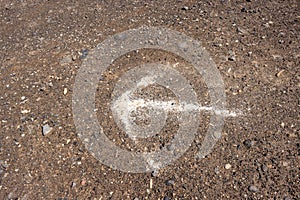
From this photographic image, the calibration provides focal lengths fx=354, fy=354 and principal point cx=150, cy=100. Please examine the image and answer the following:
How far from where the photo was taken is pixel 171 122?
3.29 m

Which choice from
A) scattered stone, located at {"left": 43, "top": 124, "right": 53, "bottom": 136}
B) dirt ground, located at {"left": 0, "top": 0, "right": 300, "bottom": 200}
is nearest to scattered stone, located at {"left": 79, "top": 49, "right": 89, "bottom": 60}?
dirt ground, located at {"left": 0, "top": 0, "right": 300, "bottom": 200}

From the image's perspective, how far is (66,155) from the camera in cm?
316

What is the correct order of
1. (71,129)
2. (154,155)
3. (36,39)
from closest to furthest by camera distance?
(154,155)
(71,129)
(36,39)

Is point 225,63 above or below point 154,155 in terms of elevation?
above

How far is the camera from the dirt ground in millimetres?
2909

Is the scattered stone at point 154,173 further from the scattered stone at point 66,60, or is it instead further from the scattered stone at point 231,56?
the scattered stone at point 66,60

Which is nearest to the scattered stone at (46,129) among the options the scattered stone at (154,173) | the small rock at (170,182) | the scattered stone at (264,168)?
the scattered stone at (154,173)

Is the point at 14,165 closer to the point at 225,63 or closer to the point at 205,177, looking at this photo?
the point at 205,177

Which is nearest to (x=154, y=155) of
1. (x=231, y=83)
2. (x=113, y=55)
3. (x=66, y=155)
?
(x=66, y=155)

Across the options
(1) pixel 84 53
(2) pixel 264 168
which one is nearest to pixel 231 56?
(2) pixel 264 168

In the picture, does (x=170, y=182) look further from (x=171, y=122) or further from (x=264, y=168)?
(x=264, y=168)

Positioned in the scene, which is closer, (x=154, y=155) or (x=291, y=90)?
(x=154, y=155)

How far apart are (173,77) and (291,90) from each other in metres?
1.14

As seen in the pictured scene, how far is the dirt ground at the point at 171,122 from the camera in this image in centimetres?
291
